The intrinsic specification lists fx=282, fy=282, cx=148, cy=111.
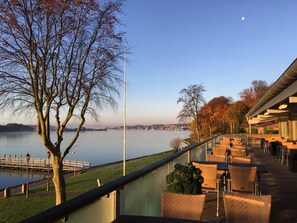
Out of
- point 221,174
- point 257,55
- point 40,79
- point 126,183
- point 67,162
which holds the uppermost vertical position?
point 257,55

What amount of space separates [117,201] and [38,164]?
7007 cm

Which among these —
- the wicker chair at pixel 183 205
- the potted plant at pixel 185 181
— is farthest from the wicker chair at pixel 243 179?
the wicker chair at pixel 183 205

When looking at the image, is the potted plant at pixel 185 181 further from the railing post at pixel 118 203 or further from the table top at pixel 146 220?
the table top at pixel 146 220

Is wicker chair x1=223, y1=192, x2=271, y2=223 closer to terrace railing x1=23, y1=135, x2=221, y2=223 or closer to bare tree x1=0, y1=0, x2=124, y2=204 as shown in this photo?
terrace railing x1=23, y1=135, x2=221, y2=223

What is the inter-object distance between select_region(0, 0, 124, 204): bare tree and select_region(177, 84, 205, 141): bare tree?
90.2 feet

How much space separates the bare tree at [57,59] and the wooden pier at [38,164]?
44064 mm

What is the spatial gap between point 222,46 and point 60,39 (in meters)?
11.5

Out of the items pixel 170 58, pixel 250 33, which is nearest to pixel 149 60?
pixel 170 58

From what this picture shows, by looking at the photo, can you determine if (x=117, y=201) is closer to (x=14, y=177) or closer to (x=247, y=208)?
(x=247, y=208)

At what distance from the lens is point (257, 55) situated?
2245 centimetres

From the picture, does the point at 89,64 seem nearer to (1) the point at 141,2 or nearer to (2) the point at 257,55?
(1) the point at 141,2

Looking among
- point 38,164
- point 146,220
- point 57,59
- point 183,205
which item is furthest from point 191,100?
point 146,220

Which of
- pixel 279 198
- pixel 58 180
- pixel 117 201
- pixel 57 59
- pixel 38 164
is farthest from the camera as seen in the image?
pixel 38 164

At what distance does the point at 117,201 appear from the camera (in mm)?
2365
